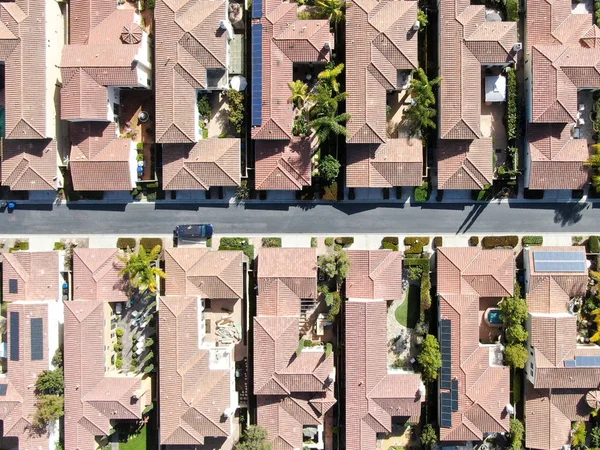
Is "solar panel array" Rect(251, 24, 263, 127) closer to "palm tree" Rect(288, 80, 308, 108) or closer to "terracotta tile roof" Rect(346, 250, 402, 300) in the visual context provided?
"palm tree" Rect(288, 80, 308, 108)

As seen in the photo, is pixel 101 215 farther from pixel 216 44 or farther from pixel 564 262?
pixel 564 262

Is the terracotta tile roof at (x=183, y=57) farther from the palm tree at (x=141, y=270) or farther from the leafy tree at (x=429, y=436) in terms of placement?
the leafy tree at (x=429, y=436)

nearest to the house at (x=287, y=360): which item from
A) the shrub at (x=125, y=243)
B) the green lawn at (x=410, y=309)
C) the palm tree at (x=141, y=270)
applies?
the green lawn at (x=410, y=309)

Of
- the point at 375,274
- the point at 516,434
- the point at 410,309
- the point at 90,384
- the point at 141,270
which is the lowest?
the point at 516,434

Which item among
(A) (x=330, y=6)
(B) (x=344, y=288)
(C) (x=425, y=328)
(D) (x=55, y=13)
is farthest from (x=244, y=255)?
(D) (x=55, y=13)

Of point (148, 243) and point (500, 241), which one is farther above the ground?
point (148, 243)

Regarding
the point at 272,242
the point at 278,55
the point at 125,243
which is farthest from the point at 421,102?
the point at 125,243

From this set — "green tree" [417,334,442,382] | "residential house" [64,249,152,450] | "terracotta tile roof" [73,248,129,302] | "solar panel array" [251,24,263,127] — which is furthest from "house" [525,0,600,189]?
"residential house" [64,249,152,450]

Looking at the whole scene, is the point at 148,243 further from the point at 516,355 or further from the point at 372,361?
the point at 516,355
